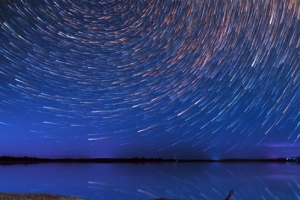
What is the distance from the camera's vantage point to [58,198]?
7102mm

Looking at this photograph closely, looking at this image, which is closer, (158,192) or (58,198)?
(58,198)

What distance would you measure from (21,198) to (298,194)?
10.9 m

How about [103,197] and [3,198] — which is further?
[103,197]

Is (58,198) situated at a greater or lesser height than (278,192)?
lesser

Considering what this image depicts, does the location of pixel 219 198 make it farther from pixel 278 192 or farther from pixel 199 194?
pixel 278 192

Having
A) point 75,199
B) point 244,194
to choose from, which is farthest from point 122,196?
point 75,199

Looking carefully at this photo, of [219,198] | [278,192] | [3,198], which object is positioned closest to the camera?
[3,198]

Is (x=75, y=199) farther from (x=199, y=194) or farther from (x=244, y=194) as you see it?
(x=244, y=194)

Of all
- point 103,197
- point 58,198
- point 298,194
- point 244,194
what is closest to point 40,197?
point 58,198

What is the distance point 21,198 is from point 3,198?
352mm

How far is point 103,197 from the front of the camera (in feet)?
40.7

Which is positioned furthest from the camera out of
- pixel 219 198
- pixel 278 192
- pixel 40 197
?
pixel 278 192

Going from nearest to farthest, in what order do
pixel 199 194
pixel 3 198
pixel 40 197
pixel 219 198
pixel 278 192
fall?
pixel 3 198 < pixel 40 197 < pixel 219 198 < pixel 199 194 < pixel 278 192

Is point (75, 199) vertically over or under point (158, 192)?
under
